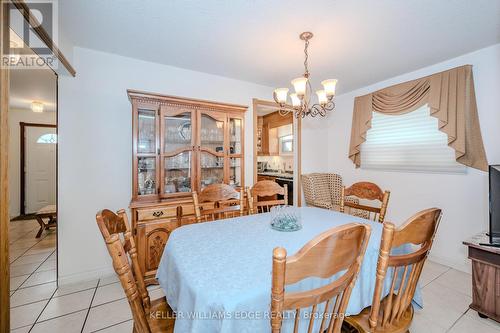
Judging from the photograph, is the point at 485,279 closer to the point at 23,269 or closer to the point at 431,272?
the point at 431,272

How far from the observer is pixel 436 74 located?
262 centimetres

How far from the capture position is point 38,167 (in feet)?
16.2

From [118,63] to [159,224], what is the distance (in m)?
1.89

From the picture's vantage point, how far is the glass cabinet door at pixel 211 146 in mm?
2654

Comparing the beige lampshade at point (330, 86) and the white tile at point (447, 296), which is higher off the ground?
the beige lampshade at point (330, 86)

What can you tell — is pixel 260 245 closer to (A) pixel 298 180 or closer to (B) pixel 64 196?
(B) pixel 64 196

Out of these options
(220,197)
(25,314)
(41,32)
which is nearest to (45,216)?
(25,314)

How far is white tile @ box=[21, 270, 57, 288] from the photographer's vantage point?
87.2 inches

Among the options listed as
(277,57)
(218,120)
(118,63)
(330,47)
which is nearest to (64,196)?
(118,63)

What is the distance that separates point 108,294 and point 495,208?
3.56 metres

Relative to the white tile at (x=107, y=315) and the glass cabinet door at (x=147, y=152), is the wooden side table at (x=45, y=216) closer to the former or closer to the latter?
the glass cabinet door at (x=147, y=152)

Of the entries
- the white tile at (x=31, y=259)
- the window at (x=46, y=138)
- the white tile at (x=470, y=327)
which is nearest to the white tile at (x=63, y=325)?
the white tile at (x=31, y=259)

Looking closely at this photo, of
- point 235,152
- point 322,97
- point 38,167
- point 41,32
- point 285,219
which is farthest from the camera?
point 38,167

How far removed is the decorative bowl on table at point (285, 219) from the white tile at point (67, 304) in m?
1.86
